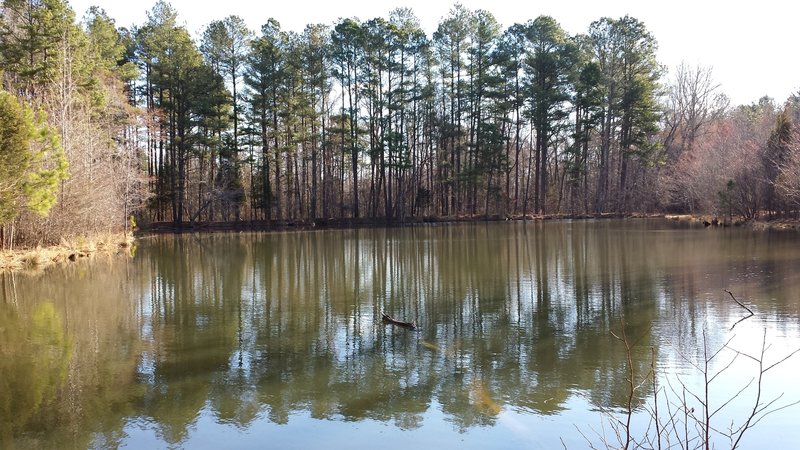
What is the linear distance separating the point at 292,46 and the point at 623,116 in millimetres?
28218

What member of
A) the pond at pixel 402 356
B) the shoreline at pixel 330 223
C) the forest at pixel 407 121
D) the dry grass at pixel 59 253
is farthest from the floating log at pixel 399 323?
the shoreline at pixel 330 223

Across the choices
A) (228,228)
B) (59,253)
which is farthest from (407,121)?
(59,253)

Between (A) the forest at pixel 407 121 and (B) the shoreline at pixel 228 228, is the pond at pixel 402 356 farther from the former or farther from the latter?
(A) the forest at pixel 407 121

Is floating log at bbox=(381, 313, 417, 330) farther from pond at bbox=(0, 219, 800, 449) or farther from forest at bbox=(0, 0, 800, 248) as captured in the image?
forest at bbox=(0, 0, 800, 248)

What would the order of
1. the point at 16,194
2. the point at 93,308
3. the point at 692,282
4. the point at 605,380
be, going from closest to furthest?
the point at 605,380 < the point at 93,308 < the point at 692,282 < the point at 16,194

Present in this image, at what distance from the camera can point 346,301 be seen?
492 inches

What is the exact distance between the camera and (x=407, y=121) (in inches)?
1961

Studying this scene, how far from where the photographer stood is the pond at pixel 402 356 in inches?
225

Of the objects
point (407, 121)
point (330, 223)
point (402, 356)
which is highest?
point (407, 121)

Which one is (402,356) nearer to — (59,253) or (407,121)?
Answer: (59,253)

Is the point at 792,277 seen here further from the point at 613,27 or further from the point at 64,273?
the point at 613,27

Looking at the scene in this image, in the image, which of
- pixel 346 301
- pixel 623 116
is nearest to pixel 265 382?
pixel 346 301

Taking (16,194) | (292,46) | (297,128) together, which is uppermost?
(292,46)

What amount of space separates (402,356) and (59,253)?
58.4ft
